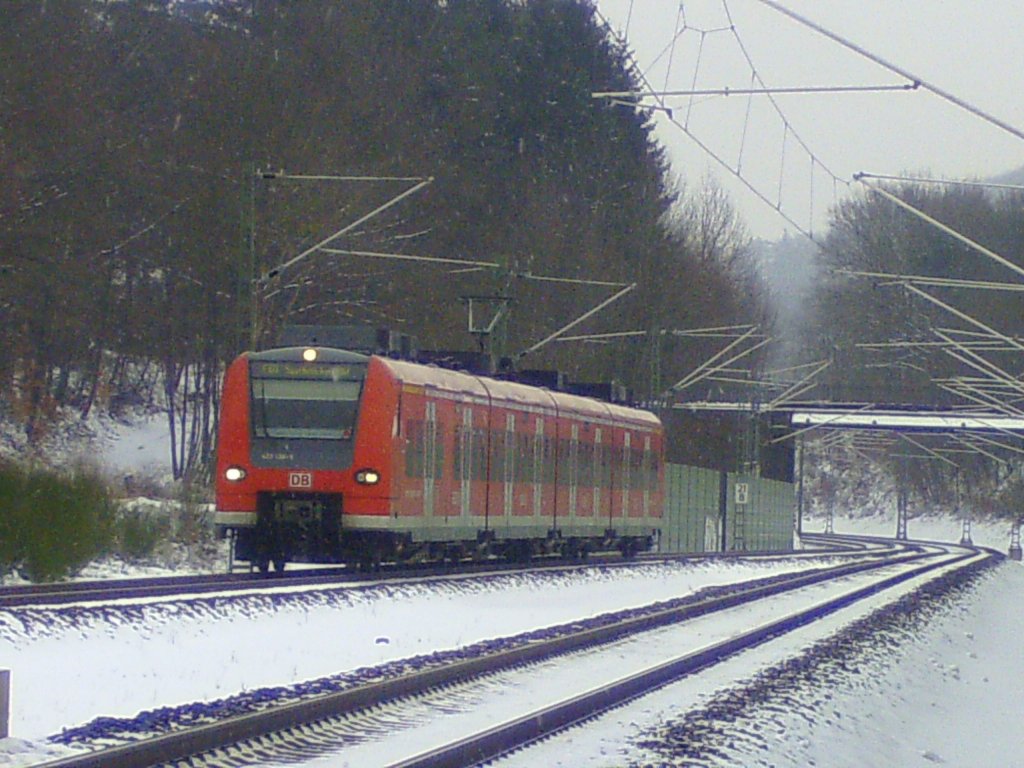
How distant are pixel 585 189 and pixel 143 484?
3663 centimetres

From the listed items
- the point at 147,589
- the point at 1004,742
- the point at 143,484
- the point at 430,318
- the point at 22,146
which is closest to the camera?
the point at 1004,742

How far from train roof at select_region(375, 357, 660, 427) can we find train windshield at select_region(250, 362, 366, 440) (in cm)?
63

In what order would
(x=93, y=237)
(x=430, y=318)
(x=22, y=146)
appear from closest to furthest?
1. (x=22, y=146)
2. (x=93, y=237)
3. (x=430, y=318)

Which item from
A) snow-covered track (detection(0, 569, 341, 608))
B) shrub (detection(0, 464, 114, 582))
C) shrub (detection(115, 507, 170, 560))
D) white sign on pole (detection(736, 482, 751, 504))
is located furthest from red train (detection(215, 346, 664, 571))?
white sign on pole (detection(736, 482, 751, 504))

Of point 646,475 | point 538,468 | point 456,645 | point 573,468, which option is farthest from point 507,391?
point 456,645

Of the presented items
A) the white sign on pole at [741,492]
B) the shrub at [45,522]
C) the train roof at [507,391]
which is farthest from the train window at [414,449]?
the white sign on pole at [741,492]

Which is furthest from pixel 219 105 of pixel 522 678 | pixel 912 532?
pixel 912 532

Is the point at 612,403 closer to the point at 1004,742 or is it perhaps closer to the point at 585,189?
the point at 1004,742

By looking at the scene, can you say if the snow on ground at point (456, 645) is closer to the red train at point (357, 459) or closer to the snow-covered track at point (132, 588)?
the snow-covered track at point (132, 588)

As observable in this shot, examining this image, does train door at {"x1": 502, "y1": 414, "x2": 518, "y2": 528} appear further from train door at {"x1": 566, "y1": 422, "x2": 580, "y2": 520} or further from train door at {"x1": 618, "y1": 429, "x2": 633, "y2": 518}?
train door at {"x1": 618, "y1": 429, "x2": 633, "y2": 518}

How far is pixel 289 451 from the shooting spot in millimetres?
26891

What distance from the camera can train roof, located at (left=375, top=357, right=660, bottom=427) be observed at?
92.4 ft

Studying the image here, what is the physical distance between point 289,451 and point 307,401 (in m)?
0.76

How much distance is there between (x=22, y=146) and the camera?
41.9m
